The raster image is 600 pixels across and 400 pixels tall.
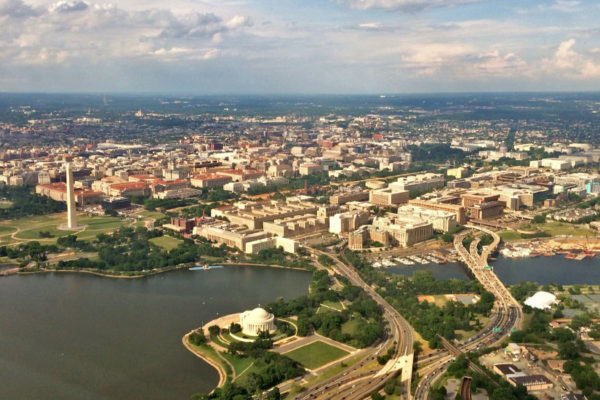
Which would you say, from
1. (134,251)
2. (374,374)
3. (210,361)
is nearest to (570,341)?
(374,374)

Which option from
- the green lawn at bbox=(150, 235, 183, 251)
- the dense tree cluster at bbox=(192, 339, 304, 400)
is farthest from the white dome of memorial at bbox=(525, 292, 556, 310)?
the green lawn at bbox=(150, 235, 183, 251)

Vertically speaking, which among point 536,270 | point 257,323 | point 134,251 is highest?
point 257,323

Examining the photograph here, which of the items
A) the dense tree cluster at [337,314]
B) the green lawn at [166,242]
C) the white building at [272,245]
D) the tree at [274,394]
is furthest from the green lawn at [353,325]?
the green lawn at [166,242]

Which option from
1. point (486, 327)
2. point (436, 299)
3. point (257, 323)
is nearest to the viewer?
point (257, 323)

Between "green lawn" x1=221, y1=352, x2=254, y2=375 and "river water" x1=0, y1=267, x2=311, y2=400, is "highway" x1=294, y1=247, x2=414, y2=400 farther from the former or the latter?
"river water" x1=0, y1=267, x2=311, y2=400

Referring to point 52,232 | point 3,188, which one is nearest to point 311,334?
point 52,232

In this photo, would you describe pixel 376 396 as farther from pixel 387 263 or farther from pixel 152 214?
pixel 152 214
